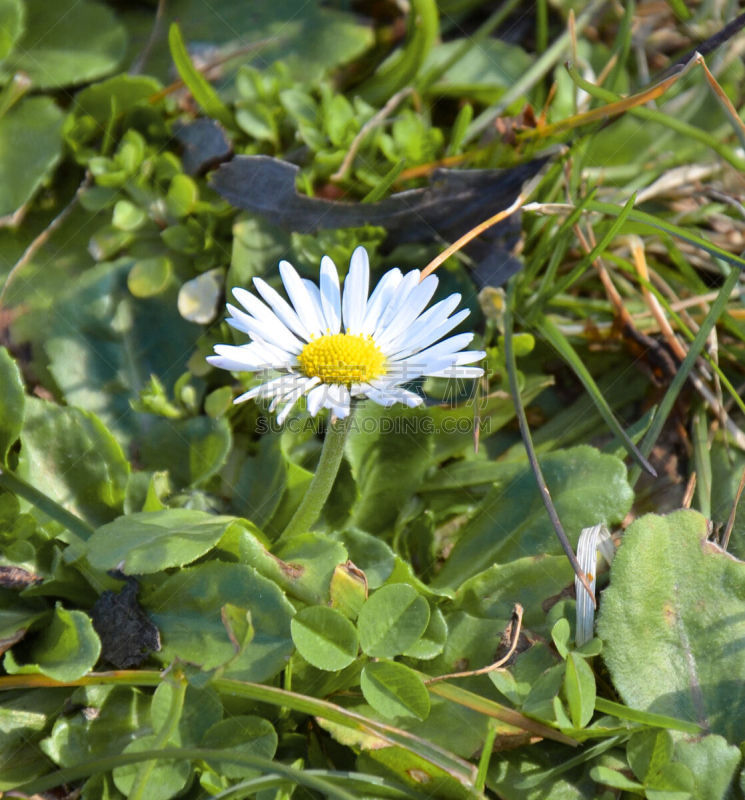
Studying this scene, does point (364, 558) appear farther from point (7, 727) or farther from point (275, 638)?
point (7, 727)

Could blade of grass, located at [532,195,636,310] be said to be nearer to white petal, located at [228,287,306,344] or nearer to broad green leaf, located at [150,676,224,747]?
white petal, located at [228,287,306,344]

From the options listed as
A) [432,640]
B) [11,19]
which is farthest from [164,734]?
[11,19]

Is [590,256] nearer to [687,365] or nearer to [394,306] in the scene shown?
[687,365]

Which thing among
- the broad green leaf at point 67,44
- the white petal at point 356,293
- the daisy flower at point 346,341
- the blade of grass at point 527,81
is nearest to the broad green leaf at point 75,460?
the daisy flower at point 346,341

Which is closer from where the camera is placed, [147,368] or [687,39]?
[147,368]

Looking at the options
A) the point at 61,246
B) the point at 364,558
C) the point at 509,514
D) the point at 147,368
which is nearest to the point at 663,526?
the point at 509,514

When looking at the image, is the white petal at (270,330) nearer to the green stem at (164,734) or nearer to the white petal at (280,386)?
the white petal at (280,386)
